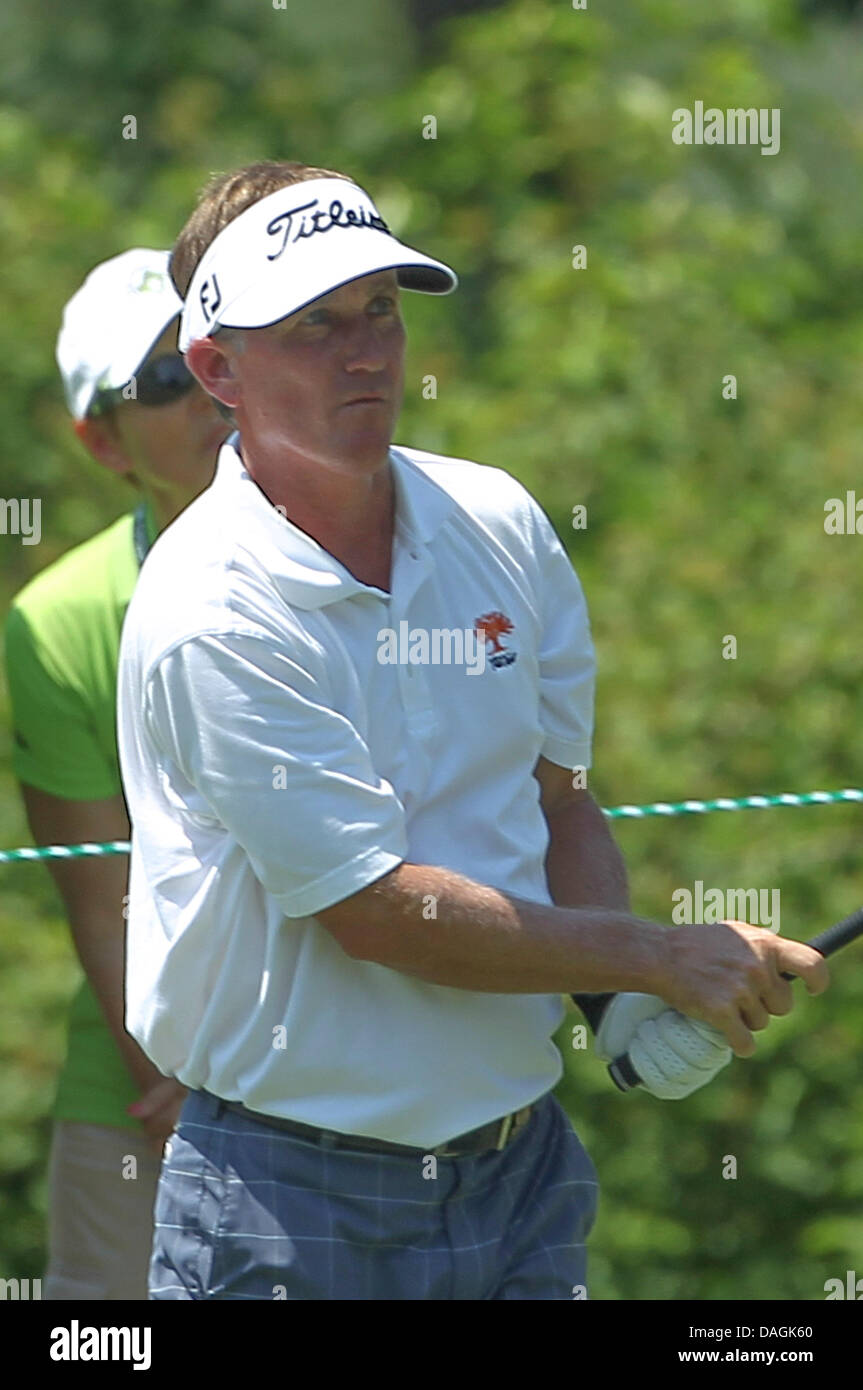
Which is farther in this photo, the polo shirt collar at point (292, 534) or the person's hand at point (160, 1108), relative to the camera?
the person's hand at point (160, 1108)

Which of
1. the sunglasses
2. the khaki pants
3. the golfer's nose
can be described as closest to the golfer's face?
the golfer's nose

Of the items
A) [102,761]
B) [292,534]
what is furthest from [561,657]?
[102,761]

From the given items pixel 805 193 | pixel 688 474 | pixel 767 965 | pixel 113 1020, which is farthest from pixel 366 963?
pixel 805 193

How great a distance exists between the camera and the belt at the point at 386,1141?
2.55 metres

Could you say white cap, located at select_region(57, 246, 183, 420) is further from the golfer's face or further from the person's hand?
the person's hand

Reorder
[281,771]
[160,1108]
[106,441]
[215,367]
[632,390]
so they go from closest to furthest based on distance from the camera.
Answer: [281,771], [215,367], [160,1108], [106,441], [632,390]

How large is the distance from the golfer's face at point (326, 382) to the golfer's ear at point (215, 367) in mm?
41

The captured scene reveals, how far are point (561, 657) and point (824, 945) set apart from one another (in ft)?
1.70

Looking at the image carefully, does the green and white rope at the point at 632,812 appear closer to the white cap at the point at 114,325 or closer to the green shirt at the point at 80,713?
the green shirt at the point at 80,713

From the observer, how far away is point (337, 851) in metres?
2.43

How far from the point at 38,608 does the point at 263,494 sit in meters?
1.07

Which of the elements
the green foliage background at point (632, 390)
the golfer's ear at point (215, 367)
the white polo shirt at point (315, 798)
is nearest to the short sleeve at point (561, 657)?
the white polo shirt at point (315, 798)

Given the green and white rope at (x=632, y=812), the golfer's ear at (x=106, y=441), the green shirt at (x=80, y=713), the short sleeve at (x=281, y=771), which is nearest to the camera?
the short sleeve at (x=281, y=771)

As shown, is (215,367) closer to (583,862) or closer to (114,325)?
(583,862)
